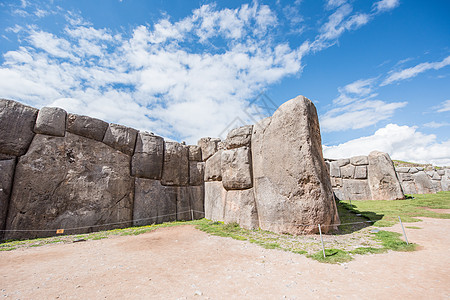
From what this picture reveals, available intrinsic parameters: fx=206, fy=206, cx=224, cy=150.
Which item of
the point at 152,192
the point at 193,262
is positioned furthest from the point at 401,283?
the point at 152,192

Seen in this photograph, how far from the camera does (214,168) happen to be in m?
10.4

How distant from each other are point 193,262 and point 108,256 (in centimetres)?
219

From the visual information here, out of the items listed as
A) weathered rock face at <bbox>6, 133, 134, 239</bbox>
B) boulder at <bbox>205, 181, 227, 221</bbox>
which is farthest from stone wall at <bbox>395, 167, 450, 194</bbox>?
weathered rock face at <bbox>6, 133, 134, 239</bbox>

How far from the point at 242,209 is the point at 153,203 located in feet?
16.2

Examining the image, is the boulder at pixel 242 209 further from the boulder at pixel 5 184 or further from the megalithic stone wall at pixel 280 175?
the boulder at pixel 5 184

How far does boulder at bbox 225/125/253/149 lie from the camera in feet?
28.9

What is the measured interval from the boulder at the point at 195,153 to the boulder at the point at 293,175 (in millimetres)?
5392

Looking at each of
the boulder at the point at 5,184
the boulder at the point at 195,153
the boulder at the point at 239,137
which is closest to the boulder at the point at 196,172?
the boulder at the point at 195,153

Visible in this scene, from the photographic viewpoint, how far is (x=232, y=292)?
3.03 meters

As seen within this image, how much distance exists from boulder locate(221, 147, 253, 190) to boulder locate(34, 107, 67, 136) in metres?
7.02

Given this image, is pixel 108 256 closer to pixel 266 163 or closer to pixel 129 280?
pixel 129 280

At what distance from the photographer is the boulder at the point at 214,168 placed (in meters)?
10.1

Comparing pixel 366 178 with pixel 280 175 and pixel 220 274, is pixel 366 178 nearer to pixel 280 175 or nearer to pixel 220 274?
pixel 280 175

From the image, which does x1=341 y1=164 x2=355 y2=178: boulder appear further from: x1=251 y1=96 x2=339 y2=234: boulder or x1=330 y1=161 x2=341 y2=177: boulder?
x1=251 y1=96 x2=339 y2=234: boulder
